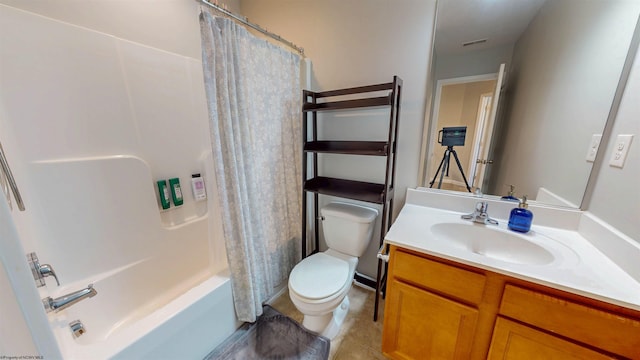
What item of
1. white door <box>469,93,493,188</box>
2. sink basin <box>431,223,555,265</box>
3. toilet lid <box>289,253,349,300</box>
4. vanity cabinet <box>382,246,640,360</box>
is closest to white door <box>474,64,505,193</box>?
white door <box>469,93,493,188</box>

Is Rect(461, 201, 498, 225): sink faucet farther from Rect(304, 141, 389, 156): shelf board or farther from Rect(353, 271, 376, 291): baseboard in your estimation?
Rect(353, 271, 376, 291): baseboard

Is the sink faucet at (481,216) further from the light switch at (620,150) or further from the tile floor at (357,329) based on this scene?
the tile floor at (357,329)

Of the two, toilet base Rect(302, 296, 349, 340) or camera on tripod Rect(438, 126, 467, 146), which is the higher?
camera on tripod Rect(438, 126, 467, 146)

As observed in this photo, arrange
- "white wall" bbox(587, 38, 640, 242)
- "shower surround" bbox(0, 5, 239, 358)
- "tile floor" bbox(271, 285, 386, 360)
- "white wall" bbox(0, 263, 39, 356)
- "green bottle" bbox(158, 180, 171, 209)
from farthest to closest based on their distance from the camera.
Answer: "green bottle" bbox(158, 180, 171, 209) < "tile floor" bbox(271, 285, 386, 360) < "shower surround" bbox(0, 5, 239, 358) < "white wall" bbox(587, 38, 640, 242) < "white wall" bbox(0, 263, 39, 356)

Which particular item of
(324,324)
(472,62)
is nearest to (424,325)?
(324,324)

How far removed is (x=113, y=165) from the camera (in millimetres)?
1279

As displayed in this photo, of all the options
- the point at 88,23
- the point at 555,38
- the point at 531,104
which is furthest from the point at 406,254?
the point at 88,23

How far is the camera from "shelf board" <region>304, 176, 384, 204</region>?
1337mm

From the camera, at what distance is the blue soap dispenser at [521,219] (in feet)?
3.32

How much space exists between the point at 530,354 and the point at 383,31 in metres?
1.73

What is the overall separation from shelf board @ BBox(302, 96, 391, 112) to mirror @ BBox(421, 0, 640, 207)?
1.16 feet

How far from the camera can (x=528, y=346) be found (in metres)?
0.76

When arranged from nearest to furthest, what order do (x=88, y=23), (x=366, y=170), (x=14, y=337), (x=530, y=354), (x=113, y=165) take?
(x=14, y=337)
(x=530, y=354)
(x=88, y=23)
(x=113, y=165)
(x=366, y=170)

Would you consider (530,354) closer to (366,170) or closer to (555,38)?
(366,170)
